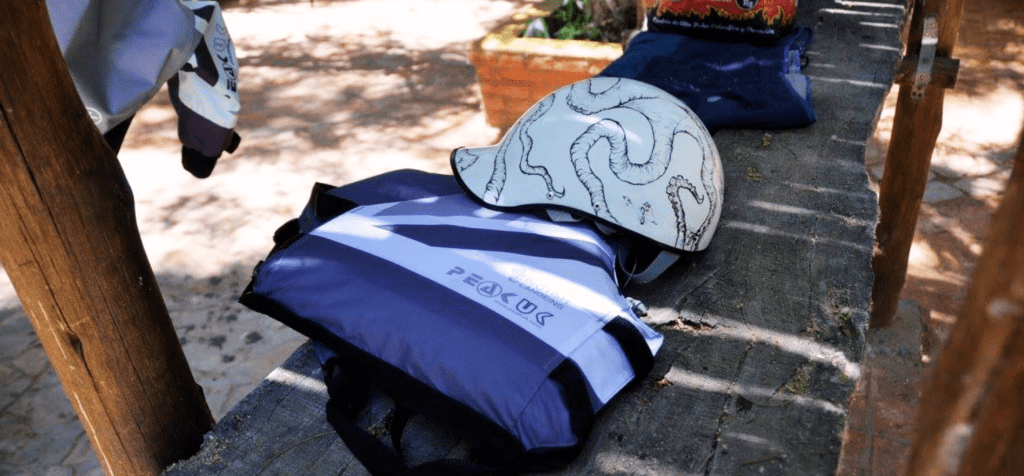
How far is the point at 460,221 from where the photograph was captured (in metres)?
1.94

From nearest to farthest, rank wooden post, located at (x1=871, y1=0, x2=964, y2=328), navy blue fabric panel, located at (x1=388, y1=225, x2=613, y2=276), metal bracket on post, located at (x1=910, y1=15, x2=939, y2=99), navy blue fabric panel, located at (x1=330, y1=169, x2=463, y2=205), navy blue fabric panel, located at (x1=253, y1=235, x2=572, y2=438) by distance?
1. navy blue fabric panel, located at (x1=253, y1=235, x2=572, y2=438)
2. navy blue fabric panel, located at (x1=388, y1=225, x2=613, y2=276)
3. navy blue fabric panel, located at (x1=330, y1=169, x2=463, y2=205)
4. metal bracket on post, located at (x1=910, y1=15, x2=939, y2=99)
5. wooden post, located at (x1=871, y1=0, x2=964, y2=328)

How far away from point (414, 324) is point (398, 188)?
0.60 metres

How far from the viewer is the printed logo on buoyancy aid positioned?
5.27 ft

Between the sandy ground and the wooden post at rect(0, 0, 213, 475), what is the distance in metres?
1.61

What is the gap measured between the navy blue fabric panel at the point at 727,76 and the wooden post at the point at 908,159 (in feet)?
1.88

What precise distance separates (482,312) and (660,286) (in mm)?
573

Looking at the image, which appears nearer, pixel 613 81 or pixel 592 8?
pixel 613 81

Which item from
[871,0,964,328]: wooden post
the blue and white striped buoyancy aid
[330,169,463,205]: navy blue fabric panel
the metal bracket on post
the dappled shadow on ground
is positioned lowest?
the dappled shadow on ground

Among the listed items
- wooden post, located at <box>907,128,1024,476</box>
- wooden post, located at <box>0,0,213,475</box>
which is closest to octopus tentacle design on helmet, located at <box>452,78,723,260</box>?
wooden post, located at <box>0,0,213,475</box>

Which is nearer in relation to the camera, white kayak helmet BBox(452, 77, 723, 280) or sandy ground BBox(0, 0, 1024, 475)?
white kayak helmet BBox(452, 77, 723, 280)

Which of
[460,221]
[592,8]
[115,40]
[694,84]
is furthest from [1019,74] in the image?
[115,40]

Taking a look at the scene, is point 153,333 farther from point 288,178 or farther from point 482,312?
point 288,178

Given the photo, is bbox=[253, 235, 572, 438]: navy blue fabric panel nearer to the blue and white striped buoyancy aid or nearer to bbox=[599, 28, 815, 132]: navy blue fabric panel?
the blue and white striped buoyancy aid

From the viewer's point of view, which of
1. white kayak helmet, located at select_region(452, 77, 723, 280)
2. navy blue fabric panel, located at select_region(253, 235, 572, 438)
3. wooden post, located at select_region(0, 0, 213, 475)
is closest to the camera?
wooden post, located at select_region(0, 0, 213, 475)
